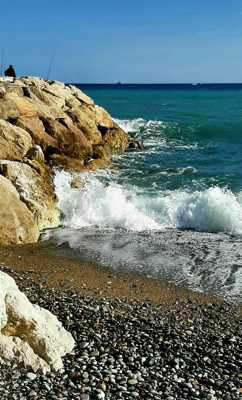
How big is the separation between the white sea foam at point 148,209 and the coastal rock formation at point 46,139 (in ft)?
2.56

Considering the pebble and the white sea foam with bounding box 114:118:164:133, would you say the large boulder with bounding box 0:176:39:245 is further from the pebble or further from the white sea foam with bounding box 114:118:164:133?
the white sea foam with bounding box 114:118:164:133

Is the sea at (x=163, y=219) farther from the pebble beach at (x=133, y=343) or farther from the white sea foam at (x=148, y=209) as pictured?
the pebble beach at (x=133, y=343)

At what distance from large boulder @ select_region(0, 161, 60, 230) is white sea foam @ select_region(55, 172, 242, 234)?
25.1 inches

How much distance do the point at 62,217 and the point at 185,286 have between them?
691 centimetres

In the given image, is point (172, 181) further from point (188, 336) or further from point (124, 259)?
point (188, 336)

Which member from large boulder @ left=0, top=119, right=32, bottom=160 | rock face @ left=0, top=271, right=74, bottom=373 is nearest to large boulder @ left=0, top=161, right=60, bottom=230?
large boulder @ left=0, top=119, right=32, bottom=160

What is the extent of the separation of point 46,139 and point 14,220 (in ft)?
31.8

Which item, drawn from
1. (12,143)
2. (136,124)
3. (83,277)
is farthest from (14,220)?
(136,124)

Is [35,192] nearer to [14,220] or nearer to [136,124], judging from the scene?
[14,220]

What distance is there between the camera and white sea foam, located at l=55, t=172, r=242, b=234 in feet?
64.2

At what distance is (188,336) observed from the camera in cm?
1094

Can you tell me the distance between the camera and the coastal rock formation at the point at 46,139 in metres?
18.9

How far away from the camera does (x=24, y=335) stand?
9328 mm

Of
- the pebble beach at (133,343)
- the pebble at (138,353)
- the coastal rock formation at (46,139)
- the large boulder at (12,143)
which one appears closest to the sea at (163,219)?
the coastal rock formation at (46,139)
